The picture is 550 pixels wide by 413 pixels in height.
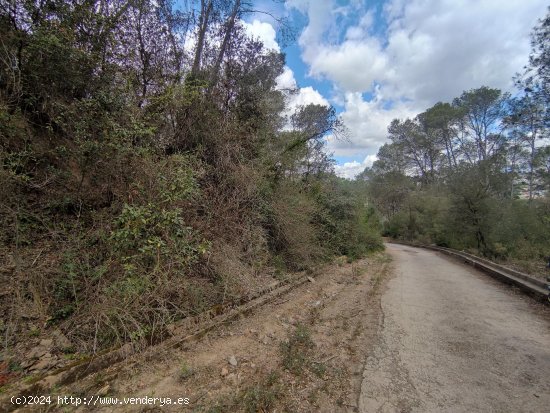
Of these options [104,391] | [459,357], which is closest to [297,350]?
[459,357]

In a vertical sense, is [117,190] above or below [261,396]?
above

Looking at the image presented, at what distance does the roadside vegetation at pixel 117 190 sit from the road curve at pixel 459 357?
1.56m

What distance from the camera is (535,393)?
2.73 m

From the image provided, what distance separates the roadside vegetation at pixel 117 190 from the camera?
3.43 meters

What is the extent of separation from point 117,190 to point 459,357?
576 cm

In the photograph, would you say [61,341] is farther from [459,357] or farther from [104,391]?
[459,357]

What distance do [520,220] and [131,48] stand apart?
2006cm

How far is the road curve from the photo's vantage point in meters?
2.64

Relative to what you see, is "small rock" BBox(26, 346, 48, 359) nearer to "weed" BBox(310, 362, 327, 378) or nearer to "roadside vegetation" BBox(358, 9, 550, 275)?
"weed" BBox(310, 362, 327, 378)

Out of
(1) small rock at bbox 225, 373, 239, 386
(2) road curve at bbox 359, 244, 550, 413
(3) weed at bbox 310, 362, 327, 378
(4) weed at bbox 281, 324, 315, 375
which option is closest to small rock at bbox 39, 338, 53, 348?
(1) small rock at bbox 225, 373, 239, 386

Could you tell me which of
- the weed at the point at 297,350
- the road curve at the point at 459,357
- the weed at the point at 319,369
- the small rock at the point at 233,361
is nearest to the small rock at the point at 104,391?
the small rock at the point at 233,361

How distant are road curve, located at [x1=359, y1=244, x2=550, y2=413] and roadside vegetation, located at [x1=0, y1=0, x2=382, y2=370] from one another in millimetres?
1556

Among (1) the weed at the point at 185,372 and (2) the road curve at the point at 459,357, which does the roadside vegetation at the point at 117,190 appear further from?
(2) the road curve at the point at 459,357

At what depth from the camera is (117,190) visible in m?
4.57
